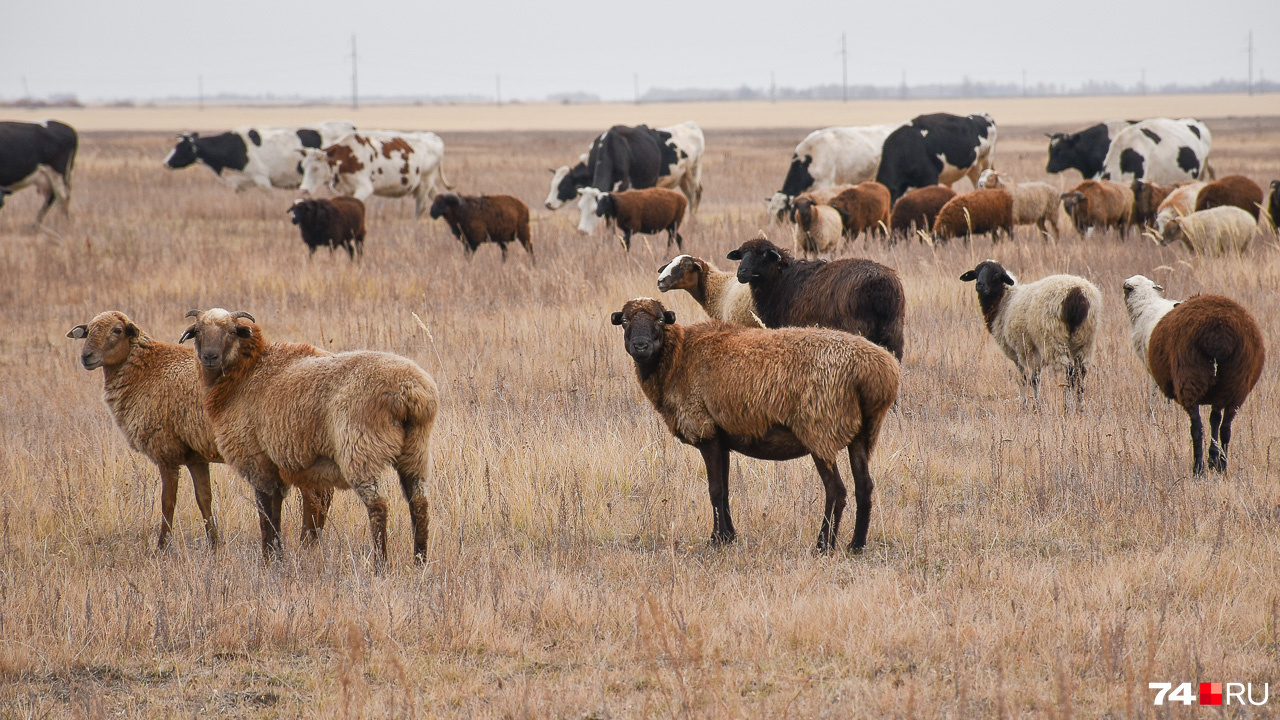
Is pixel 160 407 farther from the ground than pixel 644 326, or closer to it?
closer to it

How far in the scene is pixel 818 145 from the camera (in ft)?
74.9

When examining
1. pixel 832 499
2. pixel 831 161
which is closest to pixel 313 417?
pixel 832 499

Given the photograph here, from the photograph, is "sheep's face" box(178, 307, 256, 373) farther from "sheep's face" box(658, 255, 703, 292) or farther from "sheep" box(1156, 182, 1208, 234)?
"sheep" box(1156, 182, 1208, 234)

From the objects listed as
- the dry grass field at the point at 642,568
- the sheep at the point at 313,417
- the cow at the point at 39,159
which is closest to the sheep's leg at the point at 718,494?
the dry grass field at the point at 642,568

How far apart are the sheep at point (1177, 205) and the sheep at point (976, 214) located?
2.19 metres

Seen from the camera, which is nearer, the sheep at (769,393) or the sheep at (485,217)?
the sheep at (769,393)

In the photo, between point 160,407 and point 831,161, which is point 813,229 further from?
point 160,407

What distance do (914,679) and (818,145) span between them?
19.9 meters

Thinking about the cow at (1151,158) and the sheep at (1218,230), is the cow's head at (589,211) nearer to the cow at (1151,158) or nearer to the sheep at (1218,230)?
the sheep at (1218,230)

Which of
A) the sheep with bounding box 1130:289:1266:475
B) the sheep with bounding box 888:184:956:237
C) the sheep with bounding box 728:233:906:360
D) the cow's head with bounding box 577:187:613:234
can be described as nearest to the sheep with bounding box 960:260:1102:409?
the sheep with bounding box 728:233:906:360

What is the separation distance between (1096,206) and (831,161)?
21.9 feet

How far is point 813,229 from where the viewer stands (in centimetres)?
1473

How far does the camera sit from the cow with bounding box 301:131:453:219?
81.5 feet

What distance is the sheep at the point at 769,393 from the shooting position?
5320mm
